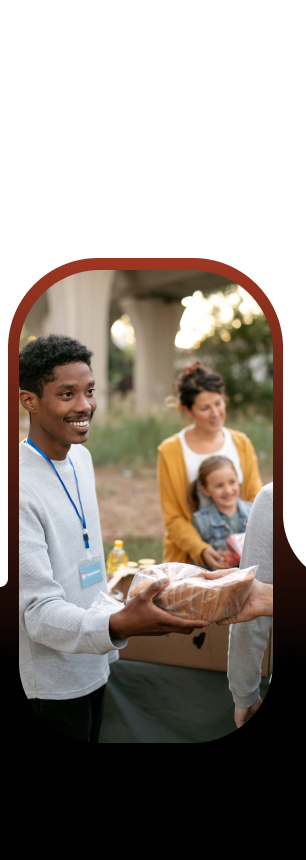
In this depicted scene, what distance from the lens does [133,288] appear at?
32.7ft

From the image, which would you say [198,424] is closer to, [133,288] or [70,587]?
[70,587]

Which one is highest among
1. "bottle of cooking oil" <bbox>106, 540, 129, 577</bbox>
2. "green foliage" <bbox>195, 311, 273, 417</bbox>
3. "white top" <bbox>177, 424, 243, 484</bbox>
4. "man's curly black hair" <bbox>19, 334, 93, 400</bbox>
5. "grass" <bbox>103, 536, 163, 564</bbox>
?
"green foliage" <bbox>195, 311, 273, 417</bbox>

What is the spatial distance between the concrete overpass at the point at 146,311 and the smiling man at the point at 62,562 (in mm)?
5942

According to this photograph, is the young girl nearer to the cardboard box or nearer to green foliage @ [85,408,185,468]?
the cardboard box

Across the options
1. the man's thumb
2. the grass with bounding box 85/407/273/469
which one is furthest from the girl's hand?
the grass with bounding box 85/407/273/469

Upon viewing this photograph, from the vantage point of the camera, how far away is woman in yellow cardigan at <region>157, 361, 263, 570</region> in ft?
9.08

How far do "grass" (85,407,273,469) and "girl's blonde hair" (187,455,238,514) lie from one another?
5.15 metres

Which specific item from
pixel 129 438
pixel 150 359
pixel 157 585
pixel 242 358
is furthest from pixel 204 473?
pixel 150 359

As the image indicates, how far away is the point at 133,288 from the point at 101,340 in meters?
3.15

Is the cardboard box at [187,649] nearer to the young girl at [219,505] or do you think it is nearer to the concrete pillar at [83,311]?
the young girl at [219,505]

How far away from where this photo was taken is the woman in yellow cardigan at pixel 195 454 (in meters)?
2.77

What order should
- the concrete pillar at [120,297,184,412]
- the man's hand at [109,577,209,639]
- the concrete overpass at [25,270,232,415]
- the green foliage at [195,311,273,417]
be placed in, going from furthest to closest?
the concrete pillar at [120,297,184,412] → the green foliage at [195,311,273,417] → the concrete overpass at [25,270,232,415] → the man's hand at [109,577,209,639]

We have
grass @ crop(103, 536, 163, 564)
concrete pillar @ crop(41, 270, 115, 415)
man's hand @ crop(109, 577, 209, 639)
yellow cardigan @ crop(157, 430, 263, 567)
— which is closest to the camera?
man's hand @ crop(109, 577, 209, 639)

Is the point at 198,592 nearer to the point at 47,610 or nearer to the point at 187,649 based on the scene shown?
the point at 47,610
